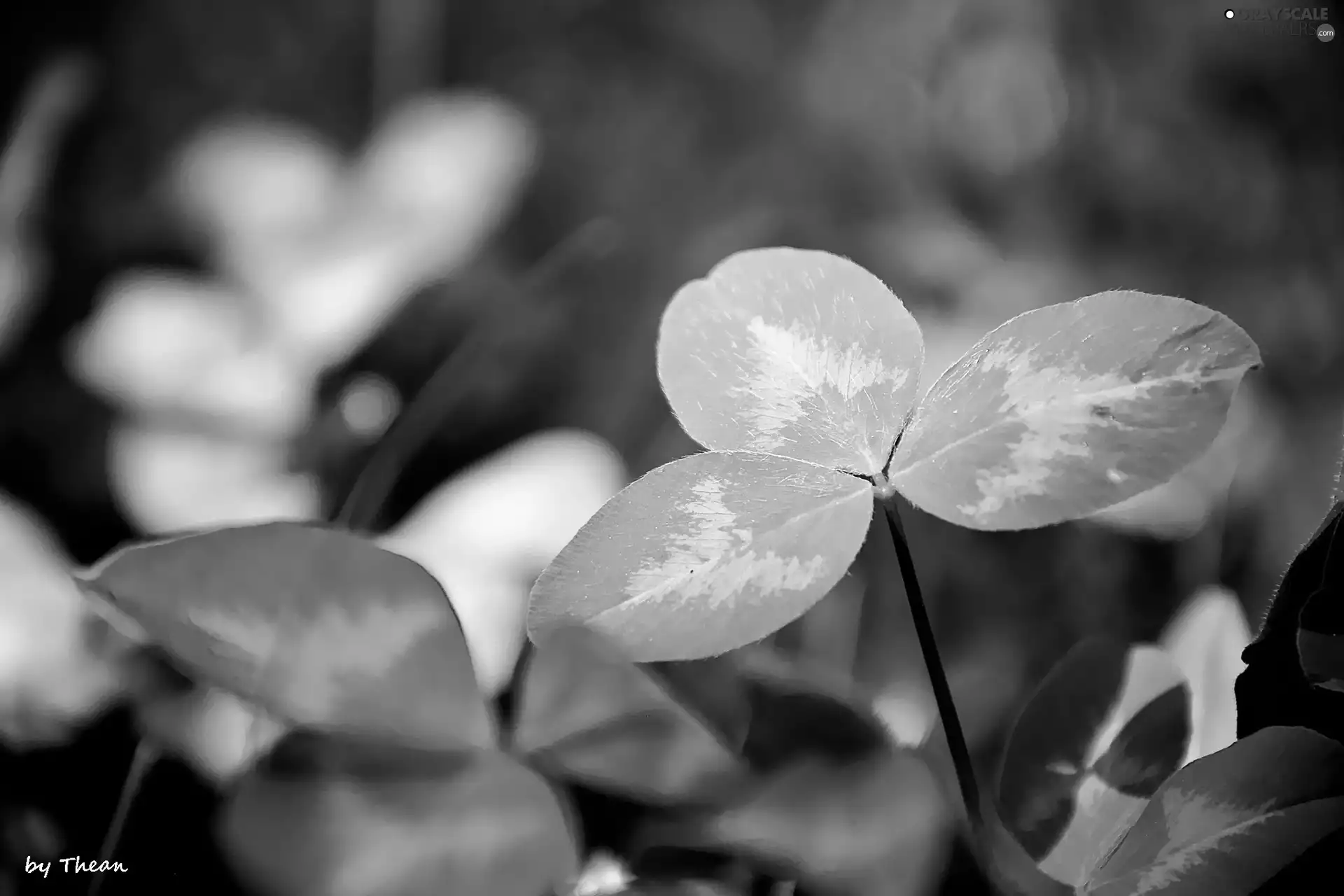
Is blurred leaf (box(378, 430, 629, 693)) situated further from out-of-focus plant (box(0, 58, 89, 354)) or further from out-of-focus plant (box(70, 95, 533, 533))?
out-of-focus plant (box(0, 58, 89, 354))

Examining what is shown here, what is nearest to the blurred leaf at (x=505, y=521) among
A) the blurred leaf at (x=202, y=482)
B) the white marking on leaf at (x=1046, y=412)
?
the blurred leaf at (x=202, y=482)

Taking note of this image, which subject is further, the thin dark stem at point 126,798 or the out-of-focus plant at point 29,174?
the out-of-focus plant at point 29,174

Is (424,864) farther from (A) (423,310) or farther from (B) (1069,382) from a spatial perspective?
(A) (423,310)

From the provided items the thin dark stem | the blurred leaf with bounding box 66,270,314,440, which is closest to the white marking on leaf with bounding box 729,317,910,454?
the thin dark stem

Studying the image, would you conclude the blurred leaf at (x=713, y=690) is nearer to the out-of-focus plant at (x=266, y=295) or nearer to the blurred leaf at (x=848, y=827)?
the blurred leaf at (x=848, y=827)

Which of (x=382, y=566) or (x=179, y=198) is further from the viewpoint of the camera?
(x=179, y=198)

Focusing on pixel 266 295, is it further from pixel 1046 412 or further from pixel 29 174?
pixel 1046 412

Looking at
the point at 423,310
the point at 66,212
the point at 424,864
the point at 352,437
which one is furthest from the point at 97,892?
the point at 66,212
